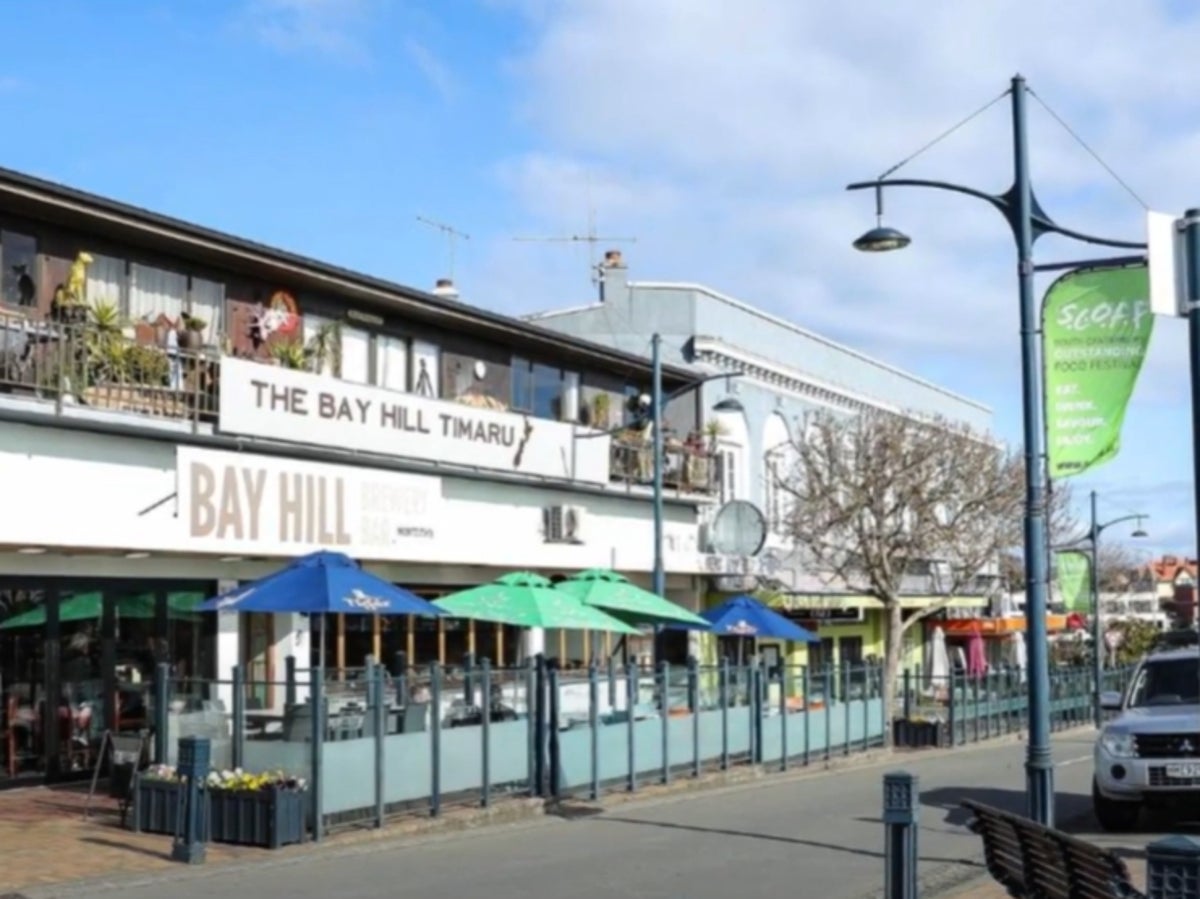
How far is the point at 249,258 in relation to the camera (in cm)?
2262

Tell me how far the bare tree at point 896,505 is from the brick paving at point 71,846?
20.9 m

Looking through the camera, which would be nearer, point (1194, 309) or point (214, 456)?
point (1194, 309)

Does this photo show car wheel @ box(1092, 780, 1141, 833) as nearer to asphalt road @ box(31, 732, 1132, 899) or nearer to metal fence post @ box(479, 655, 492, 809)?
asphalt road @ box(31, 732, 1132, 899)

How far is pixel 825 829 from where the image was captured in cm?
1742

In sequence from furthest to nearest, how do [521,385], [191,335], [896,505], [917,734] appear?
1. [896,505]
2. [917,734]
3. [521,385]
4. [191,335]

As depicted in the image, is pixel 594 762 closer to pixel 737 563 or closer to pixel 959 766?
pixel 959 766

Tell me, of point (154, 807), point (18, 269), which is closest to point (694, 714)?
point (154, 807)

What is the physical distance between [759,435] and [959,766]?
13362 millimetres

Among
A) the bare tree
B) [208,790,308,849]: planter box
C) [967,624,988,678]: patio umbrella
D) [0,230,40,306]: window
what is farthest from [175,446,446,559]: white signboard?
[967,624,988,678]: patio umbrella

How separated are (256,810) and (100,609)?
6148 millimetres

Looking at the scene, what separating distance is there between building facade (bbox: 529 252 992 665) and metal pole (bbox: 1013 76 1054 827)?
19.3 meters

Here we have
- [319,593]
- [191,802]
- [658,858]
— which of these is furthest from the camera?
[319,593]

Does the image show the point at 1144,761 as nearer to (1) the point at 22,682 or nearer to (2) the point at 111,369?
(2) the point at 111,369

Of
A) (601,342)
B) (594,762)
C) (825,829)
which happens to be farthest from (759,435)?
(825,829)
